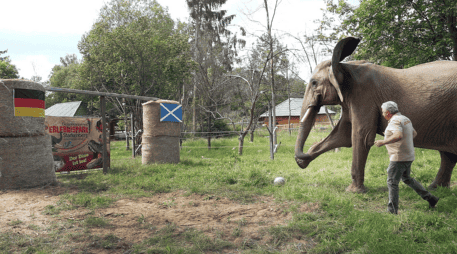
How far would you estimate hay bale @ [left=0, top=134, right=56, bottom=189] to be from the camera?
598 centimetres

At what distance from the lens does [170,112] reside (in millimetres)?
9523

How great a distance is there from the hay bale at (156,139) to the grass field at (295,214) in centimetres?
132

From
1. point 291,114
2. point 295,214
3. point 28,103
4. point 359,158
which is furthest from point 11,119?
point 291,114

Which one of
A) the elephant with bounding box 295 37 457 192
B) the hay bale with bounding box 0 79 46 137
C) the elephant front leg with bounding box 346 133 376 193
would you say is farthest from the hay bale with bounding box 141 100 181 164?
the elephant front leg with bounding box 346 133 376 193

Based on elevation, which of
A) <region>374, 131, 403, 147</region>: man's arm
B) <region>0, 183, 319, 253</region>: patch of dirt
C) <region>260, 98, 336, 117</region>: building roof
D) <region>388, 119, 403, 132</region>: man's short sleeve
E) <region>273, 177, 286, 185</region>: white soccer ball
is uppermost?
<region>260, 98, 336, 117</region>: building roof

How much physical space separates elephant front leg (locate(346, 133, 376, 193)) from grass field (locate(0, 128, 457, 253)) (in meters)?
0.19

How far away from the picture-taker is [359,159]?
532cm

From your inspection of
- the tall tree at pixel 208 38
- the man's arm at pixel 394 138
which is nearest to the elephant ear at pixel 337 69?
the man's arm at pixel 394 138

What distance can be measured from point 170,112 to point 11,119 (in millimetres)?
4301

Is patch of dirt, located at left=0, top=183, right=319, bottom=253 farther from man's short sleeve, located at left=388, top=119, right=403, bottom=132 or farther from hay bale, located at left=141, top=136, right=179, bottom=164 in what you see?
hay bale, located at left=141, top=136, right=179, bottom=164

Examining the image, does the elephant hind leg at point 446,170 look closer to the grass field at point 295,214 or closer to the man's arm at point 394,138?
the grass field at point 295,214

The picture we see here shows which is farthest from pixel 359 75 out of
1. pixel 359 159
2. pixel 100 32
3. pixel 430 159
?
pixel 100 32

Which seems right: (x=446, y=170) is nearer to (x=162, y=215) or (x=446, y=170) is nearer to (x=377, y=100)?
(x=377, y=100)

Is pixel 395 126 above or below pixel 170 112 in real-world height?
below
